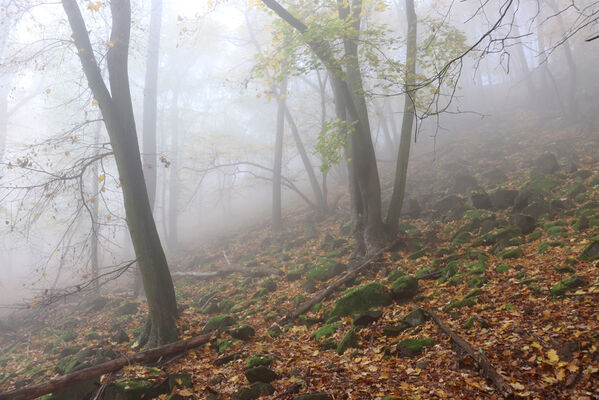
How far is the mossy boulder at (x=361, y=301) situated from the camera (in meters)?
6.59

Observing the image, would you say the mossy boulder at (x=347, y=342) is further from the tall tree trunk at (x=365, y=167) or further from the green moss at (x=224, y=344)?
the tall tree trunk at (x=365, y=167)

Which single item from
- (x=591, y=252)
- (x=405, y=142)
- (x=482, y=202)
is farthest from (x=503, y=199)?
(x=591, y=252)

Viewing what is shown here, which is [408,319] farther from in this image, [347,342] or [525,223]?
[525,223]

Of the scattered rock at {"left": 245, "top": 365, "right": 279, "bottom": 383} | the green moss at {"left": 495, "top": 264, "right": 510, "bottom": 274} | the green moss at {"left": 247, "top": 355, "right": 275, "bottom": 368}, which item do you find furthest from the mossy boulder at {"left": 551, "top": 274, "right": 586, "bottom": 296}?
the green moss at {"left": 247, "top": 355, "right": 275, "bottom": 368}

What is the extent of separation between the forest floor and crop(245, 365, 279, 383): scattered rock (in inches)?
1.1

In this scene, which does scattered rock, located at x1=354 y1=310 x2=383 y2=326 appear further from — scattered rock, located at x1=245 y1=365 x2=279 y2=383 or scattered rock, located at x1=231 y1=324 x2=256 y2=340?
scattered rock, located at x1=231 y1=324 x2=256 y2=340

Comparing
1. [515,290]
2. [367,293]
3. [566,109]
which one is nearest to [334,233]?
[367,293]

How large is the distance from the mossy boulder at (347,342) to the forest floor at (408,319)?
20 millimetres

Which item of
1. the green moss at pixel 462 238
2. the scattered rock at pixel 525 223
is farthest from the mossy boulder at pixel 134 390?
the scattered rock at pixel 525 223

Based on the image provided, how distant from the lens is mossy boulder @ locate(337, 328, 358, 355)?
17.7ft

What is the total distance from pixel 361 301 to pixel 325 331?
0.94 metres

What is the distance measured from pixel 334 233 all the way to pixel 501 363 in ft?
31.7

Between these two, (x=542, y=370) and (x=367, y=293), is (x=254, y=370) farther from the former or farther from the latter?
(x=542, y=370)

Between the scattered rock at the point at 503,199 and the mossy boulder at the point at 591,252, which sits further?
the scattered rock at the point at 503,199
